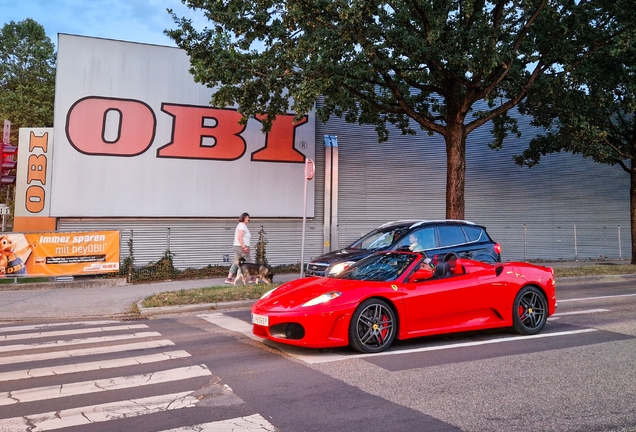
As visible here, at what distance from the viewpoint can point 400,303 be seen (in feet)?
20.6

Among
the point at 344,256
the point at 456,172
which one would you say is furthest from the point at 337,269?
the point at 456,172

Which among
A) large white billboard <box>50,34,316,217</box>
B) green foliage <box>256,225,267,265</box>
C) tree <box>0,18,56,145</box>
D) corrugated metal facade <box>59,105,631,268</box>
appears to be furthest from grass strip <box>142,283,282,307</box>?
tree <box>0,18,56,145</box>

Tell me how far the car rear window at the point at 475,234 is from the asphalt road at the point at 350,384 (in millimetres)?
3379

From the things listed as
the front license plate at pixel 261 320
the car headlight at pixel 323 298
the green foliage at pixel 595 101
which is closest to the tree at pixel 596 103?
the green foliage at pixel 595 101

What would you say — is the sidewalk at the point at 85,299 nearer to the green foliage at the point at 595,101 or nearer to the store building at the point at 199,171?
the store building at the point at 199,171

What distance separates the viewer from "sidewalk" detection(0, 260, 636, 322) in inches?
404

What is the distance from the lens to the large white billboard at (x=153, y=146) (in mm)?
17266

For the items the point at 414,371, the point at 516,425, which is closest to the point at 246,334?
the point at 414,371

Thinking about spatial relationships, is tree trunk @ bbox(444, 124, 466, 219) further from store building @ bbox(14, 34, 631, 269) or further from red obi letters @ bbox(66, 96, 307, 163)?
store building @ bbox(14, 34, 631, 269)

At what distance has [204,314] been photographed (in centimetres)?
984

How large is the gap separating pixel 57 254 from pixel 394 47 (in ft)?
37.3

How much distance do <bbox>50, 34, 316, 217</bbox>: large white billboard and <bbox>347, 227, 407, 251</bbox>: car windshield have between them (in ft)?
25.9

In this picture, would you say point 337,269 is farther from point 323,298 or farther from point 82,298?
point 82,298

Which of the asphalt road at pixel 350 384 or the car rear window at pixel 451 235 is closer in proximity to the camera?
the asphalt road at pixel 350 384
